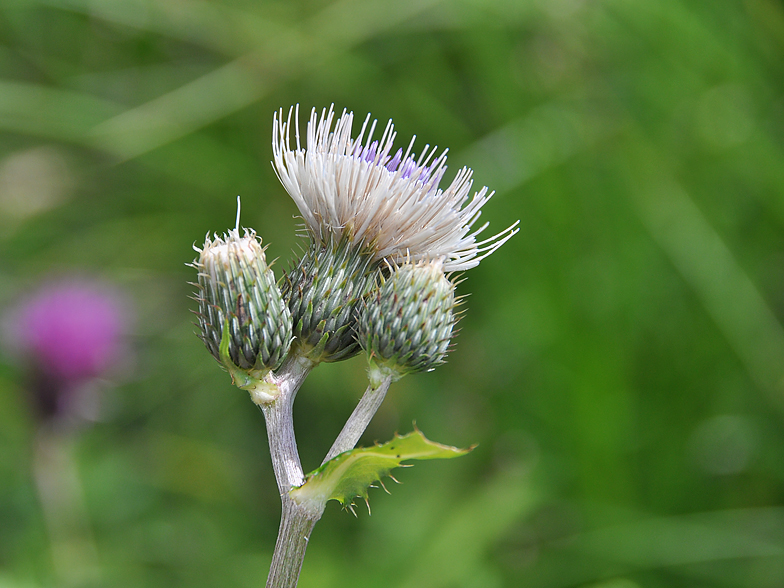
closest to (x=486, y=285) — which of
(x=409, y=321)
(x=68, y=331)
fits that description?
(x=68, y=331)

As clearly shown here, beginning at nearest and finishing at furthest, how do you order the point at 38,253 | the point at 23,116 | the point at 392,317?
the point at 392,317 < the point at 23,116 < the point at 38,253

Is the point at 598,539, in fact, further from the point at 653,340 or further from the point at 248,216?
the point at 248,216

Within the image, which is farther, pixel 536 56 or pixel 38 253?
pixel 38 253

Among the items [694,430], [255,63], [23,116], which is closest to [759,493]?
[694,430]

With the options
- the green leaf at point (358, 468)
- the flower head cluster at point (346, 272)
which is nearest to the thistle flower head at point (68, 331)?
A: the flower head cluster at point (346, 272)

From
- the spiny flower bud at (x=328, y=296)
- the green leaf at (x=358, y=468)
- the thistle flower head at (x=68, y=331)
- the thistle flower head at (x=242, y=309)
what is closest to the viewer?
the green leaf at (x=358, y=468)

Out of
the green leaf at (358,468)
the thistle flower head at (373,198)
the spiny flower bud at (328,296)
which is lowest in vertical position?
the green leaf at (358,468)

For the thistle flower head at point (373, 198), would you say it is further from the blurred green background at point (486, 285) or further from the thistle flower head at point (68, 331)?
the thistle flower head at point (68, 331)
